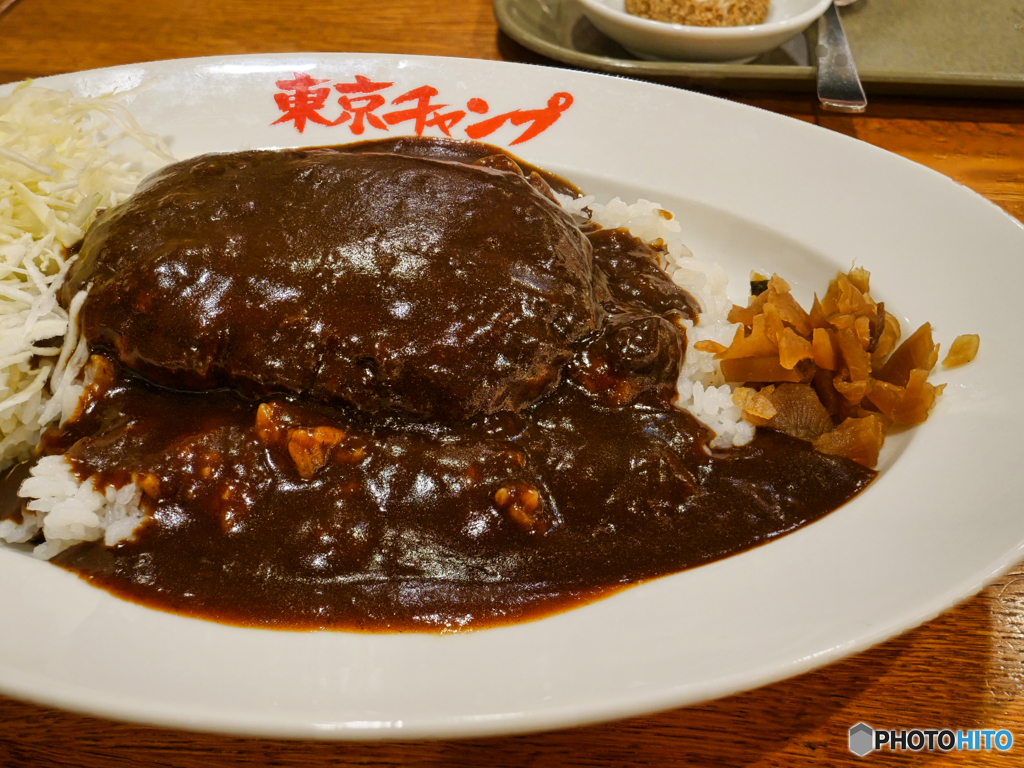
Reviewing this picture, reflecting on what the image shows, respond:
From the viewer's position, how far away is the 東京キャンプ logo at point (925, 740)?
180cm

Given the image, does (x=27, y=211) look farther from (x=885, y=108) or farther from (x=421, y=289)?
(x=885, y=108)

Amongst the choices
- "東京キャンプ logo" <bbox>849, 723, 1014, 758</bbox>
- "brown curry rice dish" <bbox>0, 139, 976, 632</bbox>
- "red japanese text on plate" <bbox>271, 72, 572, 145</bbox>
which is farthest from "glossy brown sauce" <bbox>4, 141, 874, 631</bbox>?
"red japanese text on plate" <bbox>271, 72, 572, 145</bbox>

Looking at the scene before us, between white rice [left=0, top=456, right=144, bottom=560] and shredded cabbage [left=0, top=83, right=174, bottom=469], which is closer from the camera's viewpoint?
white rice [left=0, top=456, right=144, bottom=560]

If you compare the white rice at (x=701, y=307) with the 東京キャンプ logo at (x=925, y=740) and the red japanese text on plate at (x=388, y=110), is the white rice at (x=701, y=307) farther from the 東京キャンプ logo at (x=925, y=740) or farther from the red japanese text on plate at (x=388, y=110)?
the 東京キャンプ logo at (x=925, y=740)

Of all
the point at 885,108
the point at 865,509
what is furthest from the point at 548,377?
the point at 885,108

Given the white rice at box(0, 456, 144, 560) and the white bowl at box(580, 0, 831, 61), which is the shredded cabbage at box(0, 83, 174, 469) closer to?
the white rice at box(0, 456, 144, 560)

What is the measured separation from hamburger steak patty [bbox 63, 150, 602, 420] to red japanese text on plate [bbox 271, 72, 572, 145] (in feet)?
3.96

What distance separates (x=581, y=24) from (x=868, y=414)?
140 inches

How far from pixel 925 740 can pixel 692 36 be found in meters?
3.66

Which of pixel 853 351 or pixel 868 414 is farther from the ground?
pixel 853 351

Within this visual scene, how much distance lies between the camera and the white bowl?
159 inches

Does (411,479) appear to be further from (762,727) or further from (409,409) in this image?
(762,727)

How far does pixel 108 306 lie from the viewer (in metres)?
2.35

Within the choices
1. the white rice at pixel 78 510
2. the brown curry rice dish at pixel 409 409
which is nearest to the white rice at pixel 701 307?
the brown curry rice dish at pixel 409 409
